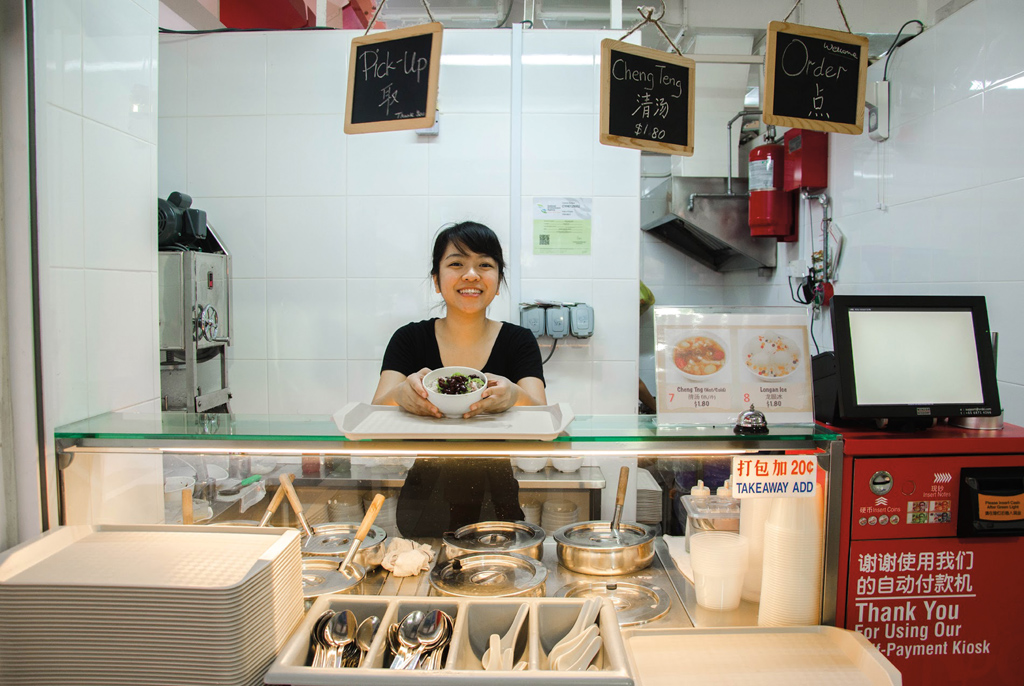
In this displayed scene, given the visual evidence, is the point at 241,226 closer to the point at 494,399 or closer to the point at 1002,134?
the point at 494,399

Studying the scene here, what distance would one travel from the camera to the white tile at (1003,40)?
86.0 inches

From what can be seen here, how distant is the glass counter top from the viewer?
123 centimetres

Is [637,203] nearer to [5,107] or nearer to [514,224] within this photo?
[514,224]

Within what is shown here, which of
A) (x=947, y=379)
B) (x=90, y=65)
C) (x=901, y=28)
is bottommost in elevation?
(x=947, y=379)

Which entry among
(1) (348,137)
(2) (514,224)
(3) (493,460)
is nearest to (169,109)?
(1) (348,137)

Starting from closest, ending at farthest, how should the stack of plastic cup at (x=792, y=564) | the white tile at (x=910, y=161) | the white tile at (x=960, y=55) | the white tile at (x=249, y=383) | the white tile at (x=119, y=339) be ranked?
the stack of plastic cup at (x=792, y=564)
the white tile at (x=119, y=339)
the white tile at (x=960, y=55)
the white tile at (x=910, y=161)
the white tile at (x=249, y=383)

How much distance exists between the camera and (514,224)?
10.8ft

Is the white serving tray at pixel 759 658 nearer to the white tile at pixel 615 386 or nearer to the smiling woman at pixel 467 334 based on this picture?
the smiling woman at pixel 467 334

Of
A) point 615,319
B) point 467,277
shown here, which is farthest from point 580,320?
point 467,277

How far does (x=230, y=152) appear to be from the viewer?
333cm

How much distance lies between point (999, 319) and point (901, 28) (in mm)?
1379

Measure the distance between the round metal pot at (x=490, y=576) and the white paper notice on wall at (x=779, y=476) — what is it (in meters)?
0.49

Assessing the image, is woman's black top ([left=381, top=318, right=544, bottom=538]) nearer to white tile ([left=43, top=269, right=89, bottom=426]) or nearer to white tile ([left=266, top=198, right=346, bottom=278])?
white tile ([left=43, top=269, right=89, bottom=426])

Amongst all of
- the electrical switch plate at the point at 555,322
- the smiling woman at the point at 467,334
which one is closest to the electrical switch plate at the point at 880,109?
the electrical switch plate at the point at 555,322
